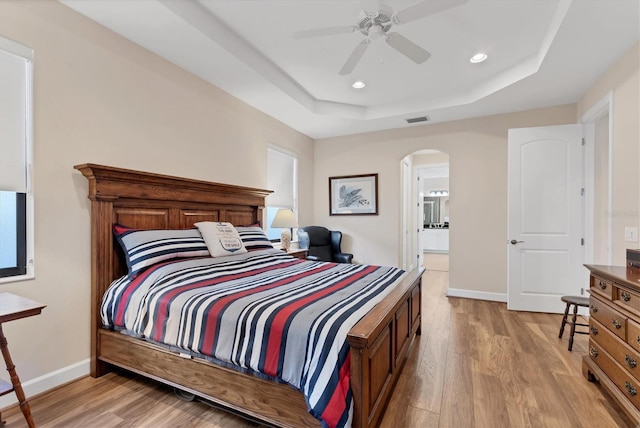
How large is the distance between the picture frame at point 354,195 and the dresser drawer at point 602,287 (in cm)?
316

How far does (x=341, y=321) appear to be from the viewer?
1.42m

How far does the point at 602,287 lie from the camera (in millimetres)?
1960

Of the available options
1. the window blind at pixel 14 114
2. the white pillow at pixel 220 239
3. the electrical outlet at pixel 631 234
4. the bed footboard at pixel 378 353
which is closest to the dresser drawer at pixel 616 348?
the electrical outlet at pixel 631 234

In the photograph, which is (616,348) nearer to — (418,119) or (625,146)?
(625,146)

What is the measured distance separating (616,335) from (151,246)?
3.06 m

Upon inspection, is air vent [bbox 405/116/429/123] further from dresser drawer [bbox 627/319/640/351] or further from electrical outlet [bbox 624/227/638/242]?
dresser drawer [bbox 627/319/640/351]

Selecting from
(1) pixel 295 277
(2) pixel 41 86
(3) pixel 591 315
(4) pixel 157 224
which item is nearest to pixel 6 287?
(4) pixel 157 224

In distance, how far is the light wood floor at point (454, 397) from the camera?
5.58 feet

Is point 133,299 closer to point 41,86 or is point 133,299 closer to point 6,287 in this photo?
point 6,287

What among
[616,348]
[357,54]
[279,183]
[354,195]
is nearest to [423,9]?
[357,54]

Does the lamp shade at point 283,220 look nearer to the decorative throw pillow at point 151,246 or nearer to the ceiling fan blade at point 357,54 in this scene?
the decorative throw pillow at point 151,246

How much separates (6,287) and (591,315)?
3827 mm

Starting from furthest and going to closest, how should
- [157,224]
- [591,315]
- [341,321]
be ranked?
1. [157,224]
2. [591,315]
3. [341,321]

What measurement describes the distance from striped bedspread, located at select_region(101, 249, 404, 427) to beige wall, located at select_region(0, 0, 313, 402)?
0.32 meters
